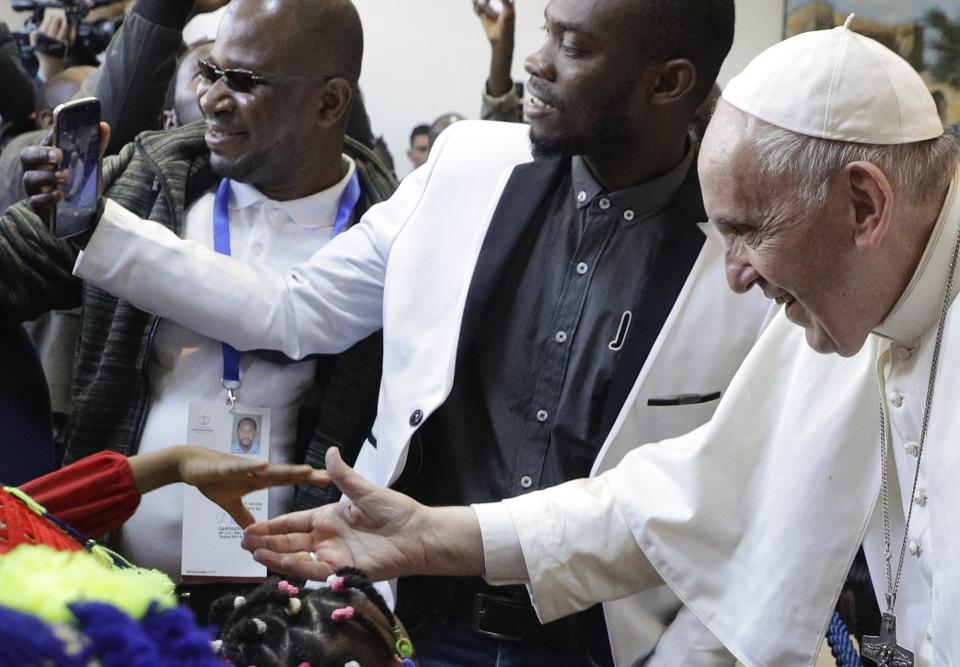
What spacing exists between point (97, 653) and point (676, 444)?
153 centimetres

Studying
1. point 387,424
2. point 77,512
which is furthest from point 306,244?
point 77,512

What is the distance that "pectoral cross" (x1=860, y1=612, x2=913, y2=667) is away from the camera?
1.94m

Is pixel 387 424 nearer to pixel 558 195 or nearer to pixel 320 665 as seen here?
pixel 558 195

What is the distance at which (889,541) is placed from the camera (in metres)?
2.04

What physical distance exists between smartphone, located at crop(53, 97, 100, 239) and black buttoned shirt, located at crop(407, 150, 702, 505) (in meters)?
0.75

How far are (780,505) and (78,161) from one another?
4.57ft

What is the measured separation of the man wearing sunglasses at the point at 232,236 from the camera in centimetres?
273

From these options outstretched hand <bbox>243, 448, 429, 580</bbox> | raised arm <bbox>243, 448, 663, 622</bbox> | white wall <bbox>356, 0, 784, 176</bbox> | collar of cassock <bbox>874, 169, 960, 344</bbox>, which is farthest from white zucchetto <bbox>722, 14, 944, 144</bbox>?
white wall <bbox>356, 0, 784, 176</bbox>

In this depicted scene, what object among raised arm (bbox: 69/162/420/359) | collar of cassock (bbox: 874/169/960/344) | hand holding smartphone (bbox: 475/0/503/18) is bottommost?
raised arm (bbox: 69/162/420/359)

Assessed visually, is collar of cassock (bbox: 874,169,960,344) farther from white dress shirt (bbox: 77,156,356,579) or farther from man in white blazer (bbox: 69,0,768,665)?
white dress shirt (bbox: 77,156,356,579)

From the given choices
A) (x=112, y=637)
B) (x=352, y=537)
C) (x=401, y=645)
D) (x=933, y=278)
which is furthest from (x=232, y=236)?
(x=112, y=637)

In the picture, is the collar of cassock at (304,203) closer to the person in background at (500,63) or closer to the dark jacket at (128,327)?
the dark jacket at (128,327)

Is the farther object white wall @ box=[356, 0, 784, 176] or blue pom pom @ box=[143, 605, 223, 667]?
white wall @ box=[356, 0, 784, 176]

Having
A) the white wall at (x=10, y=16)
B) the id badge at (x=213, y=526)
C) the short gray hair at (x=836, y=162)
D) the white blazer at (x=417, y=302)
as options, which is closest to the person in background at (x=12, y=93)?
the white blazer at (x=417, y=302)
